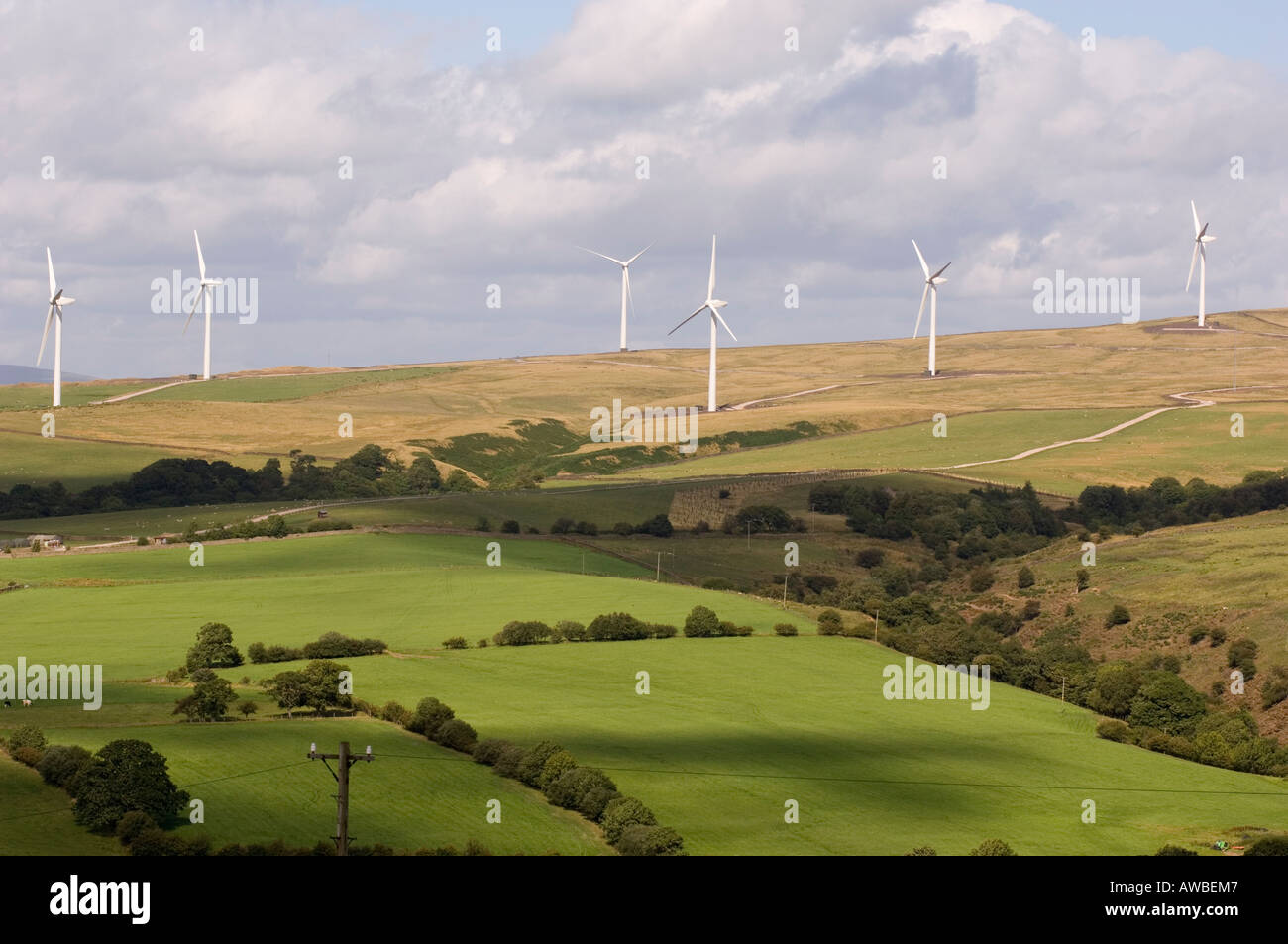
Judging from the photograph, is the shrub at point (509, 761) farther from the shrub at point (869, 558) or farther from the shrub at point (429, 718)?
the shrub at point (869, 558)

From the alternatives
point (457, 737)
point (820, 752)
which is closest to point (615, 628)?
point (820, 752)

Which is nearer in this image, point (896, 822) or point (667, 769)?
point (896, 822)

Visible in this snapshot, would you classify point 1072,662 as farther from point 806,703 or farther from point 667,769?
point 667,769

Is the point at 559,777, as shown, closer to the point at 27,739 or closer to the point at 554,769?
the point at 554,769

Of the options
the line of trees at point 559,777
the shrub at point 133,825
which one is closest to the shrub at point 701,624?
the line of trees at point 559,777

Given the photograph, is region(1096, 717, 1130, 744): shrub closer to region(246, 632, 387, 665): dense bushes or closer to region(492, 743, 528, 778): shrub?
region(492, 743, 528, 778): shrub

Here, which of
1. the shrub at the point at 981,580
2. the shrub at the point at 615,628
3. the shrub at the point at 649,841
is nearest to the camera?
the shrub at the point at 649,841
